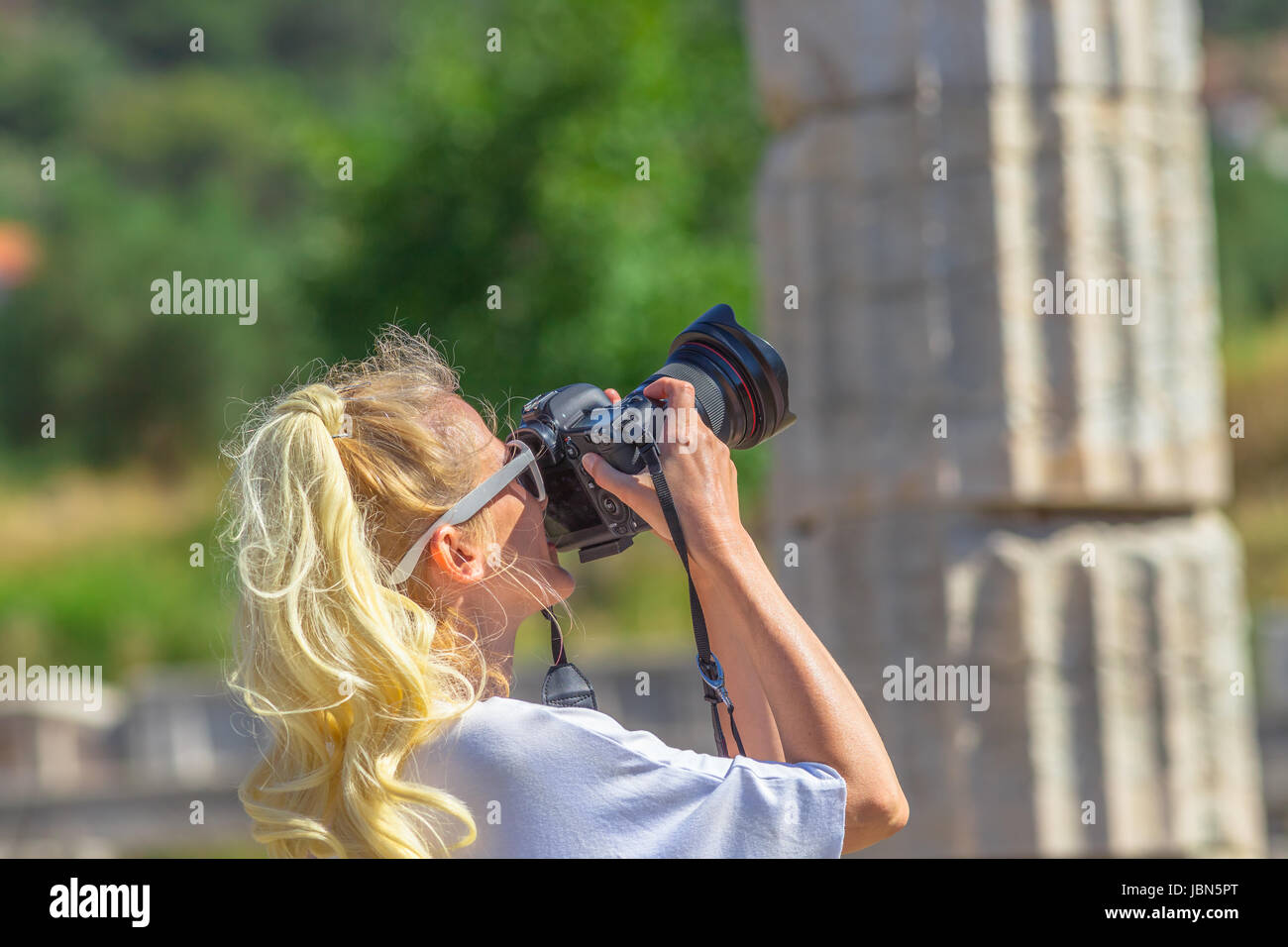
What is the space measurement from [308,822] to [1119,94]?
118 inches

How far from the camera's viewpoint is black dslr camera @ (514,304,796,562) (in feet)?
6.57

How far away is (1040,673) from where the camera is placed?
148 inches

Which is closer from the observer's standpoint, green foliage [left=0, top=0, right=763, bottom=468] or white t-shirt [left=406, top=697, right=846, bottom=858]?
white t-shirt [left=406, top=697, right=846, bottom=858]

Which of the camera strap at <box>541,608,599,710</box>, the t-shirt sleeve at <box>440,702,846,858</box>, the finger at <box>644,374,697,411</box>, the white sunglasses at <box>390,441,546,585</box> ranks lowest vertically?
the t-shirt sleeve at <box>440,702,846,858</box>

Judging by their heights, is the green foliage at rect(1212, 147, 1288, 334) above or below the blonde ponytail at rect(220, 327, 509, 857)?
above

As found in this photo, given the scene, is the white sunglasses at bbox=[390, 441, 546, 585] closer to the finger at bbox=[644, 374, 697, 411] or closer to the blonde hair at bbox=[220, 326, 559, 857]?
the blonde hair at bbox=[220, 326, 559, 857]

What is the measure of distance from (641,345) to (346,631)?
309 inches

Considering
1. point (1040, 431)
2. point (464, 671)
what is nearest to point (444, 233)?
point (1040, 431)

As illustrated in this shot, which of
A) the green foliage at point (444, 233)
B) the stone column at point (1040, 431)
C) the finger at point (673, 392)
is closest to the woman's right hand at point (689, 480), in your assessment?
the finger at point (673, 392)

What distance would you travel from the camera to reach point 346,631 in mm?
1789

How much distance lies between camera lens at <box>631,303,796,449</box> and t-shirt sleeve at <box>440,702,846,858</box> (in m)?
0.60

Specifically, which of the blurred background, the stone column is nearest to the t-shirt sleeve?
the blurred background

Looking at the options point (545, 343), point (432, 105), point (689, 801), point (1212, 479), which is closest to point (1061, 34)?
point (1212, 479)

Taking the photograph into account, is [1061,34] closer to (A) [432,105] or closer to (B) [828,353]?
(B) [828,353]
